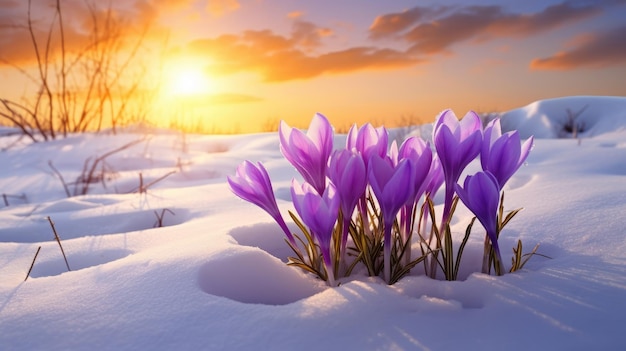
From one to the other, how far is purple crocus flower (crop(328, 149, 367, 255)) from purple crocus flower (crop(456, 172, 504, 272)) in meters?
0.19

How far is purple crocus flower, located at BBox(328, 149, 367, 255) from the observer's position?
0.98m

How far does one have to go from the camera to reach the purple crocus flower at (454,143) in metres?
1.02

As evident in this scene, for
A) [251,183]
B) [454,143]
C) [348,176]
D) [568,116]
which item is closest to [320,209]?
[348,176]

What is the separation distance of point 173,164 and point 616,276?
147 inches

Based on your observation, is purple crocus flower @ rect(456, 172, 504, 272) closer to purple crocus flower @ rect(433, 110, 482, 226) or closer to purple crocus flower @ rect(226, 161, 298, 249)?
purple crocus flower @ rect(433, 110, 482, 226)

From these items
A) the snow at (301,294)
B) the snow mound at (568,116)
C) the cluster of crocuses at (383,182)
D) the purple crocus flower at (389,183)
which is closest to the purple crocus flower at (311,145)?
the cluster of crocuses at (383,182)

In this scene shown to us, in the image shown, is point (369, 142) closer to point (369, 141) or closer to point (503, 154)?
point (369, 141)

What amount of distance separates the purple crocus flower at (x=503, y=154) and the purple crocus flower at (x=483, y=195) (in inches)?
3.6

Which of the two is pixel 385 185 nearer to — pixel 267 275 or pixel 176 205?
pixel 267 275

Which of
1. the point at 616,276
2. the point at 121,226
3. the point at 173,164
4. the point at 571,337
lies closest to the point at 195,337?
the point at 571,337

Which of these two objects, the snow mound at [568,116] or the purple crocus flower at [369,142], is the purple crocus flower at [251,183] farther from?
the snow mound at [568,116]

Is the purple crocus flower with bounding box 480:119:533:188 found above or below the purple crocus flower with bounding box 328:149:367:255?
above

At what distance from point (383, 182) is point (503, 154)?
26 centimetres

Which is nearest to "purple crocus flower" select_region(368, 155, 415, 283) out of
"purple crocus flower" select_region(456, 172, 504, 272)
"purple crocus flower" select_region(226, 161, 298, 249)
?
"purple crocus flower" select_region(456, 172, 504, 272)
